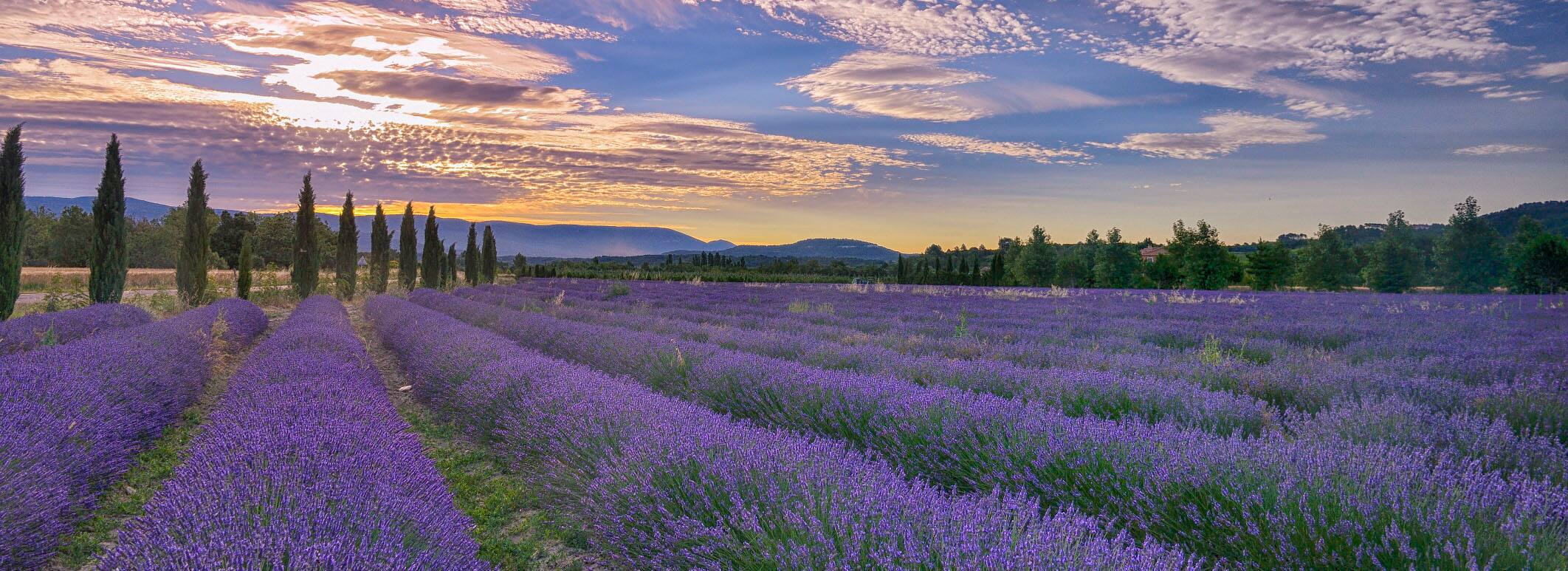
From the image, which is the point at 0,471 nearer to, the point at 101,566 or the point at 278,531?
the point at 101,566

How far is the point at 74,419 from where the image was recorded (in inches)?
174

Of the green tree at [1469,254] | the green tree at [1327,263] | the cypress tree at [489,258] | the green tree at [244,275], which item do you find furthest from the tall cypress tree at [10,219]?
the green tree at [1469,254]

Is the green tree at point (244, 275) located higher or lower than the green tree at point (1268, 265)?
lower

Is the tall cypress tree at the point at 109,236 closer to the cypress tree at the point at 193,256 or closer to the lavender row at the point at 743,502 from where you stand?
the cypress tree at the point at 193,256

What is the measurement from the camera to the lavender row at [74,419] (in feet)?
10.5

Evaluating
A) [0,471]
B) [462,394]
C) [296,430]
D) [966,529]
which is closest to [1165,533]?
[966,529]

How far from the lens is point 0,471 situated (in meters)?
3.19

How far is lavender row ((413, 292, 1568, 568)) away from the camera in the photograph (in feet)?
6.86

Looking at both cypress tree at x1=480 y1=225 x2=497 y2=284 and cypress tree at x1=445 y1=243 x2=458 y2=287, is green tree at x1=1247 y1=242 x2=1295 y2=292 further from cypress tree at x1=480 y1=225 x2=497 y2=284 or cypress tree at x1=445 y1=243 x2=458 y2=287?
cypress tree at x1=445 y1=243 x2=458 y2=287

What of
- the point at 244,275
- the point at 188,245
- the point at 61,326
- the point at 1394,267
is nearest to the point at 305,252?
the point at 244,275

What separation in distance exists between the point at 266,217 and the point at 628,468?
83453mm

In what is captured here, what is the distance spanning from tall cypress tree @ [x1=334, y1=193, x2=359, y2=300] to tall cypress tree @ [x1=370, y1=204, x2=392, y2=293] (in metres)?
0.78

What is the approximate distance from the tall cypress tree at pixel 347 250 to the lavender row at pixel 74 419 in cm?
2131

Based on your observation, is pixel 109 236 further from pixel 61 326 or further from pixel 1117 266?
pixel 1117 266
